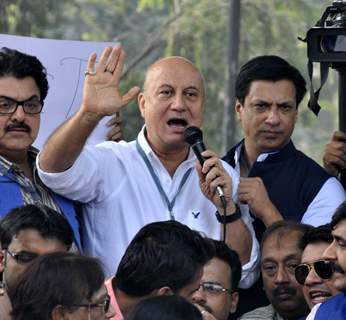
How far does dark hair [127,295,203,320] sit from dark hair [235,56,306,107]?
245cm

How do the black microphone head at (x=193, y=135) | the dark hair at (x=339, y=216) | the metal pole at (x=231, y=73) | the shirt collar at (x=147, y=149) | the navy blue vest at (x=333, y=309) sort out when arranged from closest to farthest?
the navy blue vest at (x=333, y=309) < the dark hair at (x=339, y=216) < the black microphone head at (x=193, y=135) < the shirt collar at (x=147, y=149) < the metal pole at (x=231, y=73)

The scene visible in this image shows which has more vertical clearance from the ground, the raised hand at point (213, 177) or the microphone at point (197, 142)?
the microphone at point (197, 142)

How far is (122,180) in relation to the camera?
6.55 metres

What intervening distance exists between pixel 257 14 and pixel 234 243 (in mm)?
11579

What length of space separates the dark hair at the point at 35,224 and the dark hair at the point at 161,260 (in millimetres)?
281

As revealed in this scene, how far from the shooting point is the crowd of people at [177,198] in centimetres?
567

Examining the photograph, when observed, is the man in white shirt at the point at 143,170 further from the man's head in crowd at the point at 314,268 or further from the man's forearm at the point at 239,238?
the man's head in crowd at the point at 314,268

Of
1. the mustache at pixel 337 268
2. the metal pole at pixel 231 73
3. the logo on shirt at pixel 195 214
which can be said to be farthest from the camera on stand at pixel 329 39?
the metal pole at pixel 231 73

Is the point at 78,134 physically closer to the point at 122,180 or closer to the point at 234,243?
the point at 122,180

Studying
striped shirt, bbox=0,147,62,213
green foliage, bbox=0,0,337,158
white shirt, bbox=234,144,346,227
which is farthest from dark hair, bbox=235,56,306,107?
green foliage, bbox=0,0,337,158

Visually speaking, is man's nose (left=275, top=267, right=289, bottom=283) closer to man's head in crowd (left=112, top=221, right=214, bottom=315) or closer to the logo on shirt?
the logo on shirt

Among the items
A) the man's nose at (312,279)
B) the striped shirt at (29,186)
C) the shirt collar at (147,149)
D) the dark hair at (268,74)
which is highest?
the dark hair at (268,74)

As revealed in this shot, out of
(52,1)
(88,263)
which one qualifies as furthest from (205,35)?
(88,263)

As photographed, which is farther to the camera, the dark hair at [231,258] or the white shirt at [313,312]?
the dark hair at [231,258]
